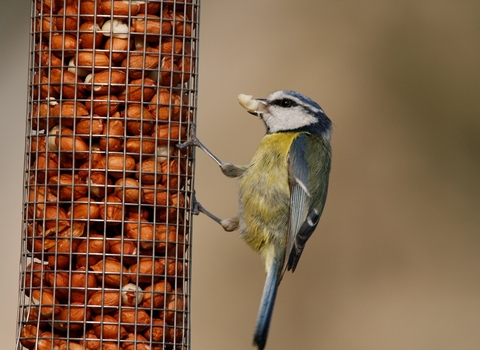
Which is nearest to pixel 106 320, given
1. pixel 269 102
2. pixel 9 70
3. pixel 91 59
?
pixel 91 59

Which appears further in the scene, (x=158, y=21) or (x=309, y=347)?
(x=309, y=347)

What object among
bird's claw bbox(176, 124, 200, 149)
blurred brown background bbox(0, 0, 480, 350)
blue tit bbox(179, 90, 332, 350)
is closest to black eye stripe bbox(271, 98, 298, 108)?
blue tit bbox(179, 90, 332, 350)

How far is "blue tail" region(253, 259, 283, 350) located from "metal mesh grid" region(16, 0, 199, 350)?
1.15ft

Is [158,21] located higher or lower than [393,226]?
higher

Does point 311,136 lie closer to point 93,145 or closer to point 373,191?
point 93,145

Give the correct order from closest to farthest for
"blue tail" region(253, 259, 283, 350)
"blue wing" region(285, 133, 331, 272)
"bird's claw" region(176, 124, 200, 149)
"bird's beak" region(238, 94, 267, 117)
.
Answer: "bird's claw" region(176, 124, 200, 149)
"blue tail" region(253, 259, 283, 350)
"blue wing" region(285, 133, 331, 272)
"bird's beak" region(238, 94, 267, 117)

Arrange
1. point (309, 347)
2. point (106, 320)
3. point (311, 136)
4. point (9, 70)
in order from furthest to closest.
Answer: point (309, 347) → point (9, 70) → point (311, 136) → point (106, 320)

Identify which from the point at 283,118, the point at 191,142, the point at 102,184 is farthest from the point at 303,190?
the point at 102,184

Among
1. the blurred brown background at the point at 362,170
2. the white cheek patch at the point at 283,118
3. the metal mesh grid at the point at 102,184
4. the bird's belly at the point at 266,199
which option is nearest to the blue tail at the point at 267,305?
the bird's belly at the point at 266,199

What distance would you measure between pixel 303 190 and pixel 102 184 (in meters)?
1.07

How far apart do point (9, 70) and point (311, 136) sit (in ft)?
6.41

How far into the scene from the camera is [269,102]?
13.9 ft

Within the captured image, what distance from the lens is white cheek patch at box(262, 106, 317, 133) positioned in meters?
4.22

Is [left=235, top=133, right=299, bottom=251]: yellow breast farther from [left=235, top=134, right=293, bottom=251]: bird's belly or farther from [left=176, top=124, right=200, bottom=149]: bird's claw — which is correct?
[left=176, top=124, right=200, bottom=149]: bird's claw
